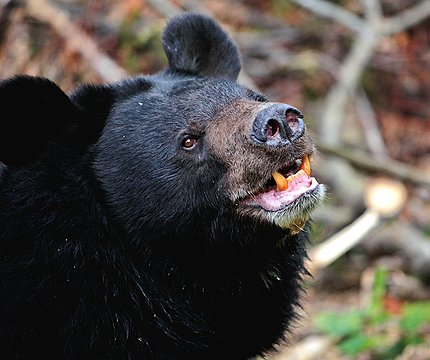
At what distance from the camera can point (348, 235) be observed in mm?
6391

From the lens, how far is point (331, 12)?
30.3ft

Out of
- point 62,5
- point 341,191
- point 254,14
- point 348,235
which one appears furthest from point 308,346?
point 254,14

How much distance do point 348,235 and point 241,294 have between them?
2643 mm

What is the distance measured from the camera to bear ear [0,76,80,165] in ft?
12.3

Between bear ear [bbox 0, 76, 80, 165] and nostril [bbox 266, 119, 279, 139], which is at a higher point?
nostril [bbox 266, 119, 279, 139]

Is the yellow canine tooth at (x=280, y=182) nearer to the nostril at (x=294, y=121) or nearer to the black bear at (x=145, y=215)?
the black bear at (x=145, y=215)

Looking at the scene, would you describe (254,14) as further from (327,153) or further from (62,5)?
(327,153)

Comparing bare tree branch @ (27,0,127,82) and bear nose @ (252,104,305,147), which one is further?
bare tree branch @ (27,0,127,82)

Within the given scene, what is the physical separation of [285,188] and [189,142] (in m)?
0.47

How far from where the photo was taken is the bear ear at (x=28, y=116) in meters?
3.73

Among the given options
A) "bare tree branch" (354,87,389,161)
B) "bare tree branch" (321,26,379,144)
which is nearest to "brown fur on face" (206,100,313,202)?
"bare tree branch" (321,26,379,144)

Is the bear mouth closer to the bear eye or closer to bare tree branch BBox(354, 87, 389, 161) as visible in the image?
the bear eye

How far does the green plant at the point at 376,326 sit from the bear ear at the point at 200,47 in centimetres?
191

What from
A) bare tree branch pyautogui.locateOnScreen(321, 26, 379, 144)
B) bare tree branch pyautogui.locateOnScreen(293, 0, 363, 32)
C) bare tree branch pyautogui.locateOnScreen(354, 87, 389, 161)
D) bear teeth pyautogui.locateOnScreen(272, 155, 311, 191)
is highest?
bear teeth pyautogui.locateOnScreen(272, 155, 311, 191)
